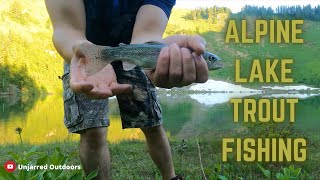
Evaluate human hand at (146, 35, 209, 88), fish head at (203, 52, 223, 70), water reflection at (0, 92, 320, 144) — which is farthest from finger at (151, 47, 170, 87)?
water reflection at (0, 92, 320, 144)

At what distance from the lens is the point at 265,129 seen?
11.2ft

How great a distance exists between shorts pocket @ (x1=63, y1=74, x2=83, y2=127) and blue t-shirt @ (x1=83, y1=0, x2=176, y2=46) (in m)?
0.21

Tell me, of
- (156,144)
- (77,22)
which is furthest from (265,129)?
(77,22)

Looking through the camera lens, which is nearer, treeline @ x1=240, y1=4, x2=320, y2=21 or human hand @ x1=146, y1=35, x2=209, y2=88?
human hand @ x1=146, y1=35, x2=209, y2=88

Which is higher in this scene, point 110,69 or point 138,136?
point 110,69

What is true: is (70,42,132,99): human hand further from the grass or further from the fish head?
the grass

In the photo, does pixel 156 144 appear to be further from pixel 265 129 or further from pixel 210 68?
pixel 265 129

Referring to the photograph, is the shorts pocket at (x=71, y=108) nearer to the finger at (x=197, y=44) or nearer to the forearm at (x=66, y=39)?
the forearm at (x=66, y=39)

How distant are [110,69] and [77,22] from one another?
0.29 metres

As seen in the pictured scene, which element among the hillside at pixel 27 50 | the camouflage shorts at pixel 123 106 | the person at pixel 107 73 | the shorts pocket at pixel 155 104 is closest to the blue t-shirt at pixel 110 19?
the person at pixel 107 73

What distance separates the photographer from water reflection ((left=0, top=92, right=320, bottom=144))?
562cm

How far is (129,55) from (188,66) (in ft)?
0.69

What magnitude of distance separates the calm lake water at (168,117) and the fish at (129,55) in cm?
339

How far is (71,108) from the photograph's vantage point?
1669 mm
